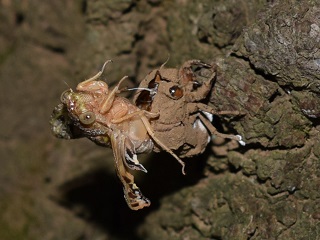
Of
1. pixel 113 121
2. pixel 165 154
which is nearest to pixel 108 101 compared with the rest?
pixel 113 121

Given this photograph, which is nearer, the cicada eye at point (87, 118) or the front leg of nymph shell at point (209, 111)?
the cicada eye at point (87, 118)

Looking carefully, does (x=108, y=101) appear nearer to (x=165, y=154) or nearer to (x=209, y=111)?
(x=209, y=111)

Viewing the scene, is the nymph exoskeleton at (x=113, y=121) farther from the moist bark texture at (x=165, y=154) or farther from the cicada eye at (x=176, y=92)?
the moist bark texture at (x=165, y=154)

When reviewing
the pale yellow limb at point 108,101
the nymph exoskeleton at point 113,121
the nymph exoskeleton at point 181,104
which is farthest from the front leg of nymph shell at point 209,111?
the pale yellow limb at point 108,101

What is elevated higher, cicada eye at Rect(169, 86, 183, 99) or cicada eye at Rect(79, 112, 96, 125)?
cicada eye at Rect(169, 86, 183, 99)

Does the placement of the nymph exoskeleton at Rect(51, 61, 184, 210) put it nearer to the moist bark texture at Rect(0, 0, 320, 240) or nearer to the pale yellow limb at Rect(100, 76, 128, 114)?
the pale yellow limb at Rect(100, 76, 128, 114)

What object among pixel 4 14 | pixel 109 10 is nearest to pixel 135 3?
pixel 109 10

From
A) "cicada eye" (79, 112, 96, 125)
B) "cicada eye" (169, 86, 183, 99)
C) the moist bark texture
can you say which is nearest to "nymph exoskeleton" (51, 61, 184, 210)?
"cicada eye" (79, 112, 96, 125)
